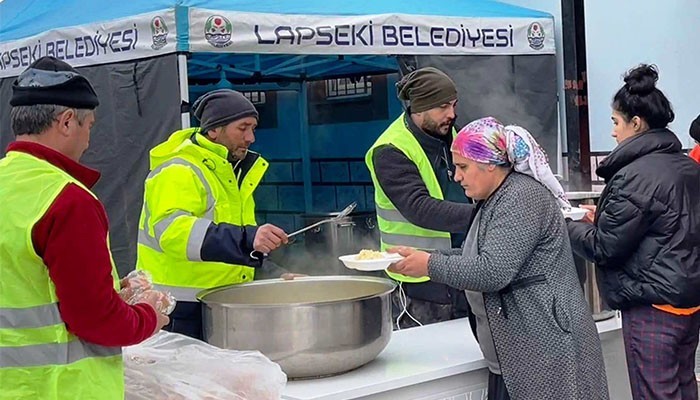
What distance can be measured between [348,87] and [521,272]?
6.24 meters

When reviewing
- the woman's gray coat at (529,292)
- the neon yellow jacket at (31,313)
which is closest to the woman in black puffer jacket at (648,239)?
the woman's gray coat at (529,292)

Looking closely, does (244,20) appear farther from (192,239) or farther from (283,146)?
(283,146)

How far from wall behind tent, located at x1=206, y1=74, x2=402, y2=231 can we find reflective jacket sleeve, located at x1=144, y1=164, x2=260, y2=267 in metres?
5.12

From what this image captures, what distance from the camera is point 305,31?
5605 mm

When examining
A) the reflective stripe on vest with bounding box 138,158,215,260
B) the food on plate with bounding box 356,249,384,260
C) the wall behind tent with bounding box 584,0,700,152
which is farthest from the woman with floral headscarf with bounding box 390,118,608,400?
the wall behind tent with bounding box 584,0,700,152

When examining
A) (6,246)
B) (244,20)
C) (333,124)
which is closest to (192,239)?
(6,246)

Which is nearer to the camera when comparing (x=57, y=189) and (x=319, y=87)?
(x=57, y=189)

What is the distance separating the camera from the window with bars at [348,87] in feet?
27.3

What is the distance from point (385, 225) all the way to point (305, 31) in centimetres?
251

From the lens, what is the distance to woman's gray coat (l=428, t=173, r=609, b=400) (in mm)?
2436

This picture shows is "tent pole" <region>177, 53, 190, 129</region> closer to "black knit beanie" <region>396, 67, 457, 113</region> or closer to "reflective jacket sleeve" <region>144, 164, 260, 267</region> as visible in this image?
"black knit beanie" <region>396, 67, 457, 113</region>

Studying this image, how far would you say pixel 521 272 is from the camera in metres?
2.47

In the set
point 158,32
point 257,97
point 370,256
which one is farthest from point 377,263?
point 257,97

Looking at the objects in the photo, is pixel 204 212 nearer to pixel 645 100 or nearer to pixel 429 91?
pixel 429 91
